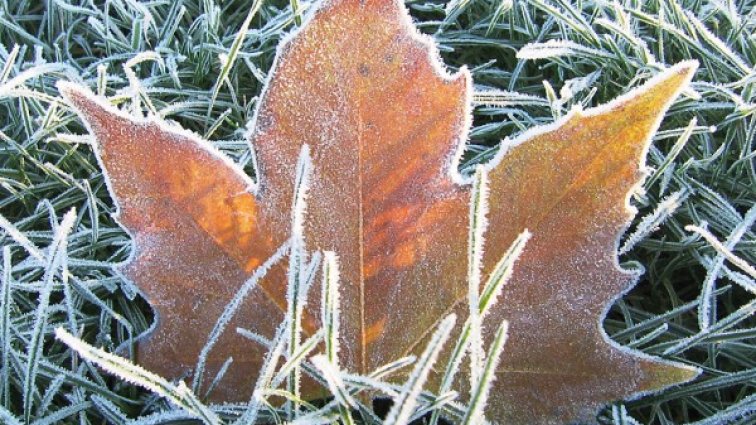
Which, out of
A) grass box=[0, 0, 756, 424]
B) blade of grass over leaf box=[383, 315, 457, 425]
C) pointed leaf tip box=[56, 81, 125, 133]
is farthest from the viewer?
grass box=[0, 0, 756, 424]

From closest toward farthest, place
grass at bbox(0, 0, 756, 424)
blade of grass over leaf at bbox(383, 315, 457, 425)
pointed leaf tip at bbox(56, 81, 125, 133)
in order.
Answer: blade of grass over leaf at bbox(383, 315, 457, 425)
pointed leaf tip at bbox(56, 81, 125, 133)
grass at bbox(0, 0, 756, 424)

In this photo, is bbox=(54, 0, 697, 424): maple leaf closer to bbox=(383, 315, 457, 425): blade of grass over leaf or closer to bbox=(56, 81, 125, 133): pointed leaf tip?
bbox=(56, 81, 125, 133): pointed leaf tip

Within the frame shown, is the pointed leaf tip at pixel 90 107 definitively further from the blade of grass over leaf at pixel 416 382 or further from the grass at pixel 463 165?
the blade of grass over leaf at pixel 416 382

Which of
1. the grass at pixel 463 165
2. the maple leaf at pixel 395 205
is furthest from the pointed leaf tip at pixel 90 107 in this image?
the grass at pixel 463 165

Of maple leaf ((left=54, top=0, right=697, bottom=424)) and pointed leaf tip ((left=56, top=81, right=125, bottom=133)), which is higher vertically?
pointed leaf tip ((left=56, top=81, right=125, bottom=133))

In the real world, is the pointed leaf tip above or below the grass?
above

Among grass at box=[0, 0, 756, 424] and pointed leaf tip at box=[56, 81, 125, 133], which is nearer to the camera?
pointed leaf tip at box=[56, 81, 125, 133]

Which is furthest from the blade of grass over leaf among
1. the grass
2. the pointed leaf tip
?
the pointed leaf tip

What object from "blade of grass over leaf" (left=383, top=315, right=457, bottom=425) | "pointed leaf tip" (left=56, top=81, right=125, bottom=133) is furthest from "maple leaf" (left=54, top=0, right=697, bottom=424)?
"blade of grass over leaf" (left=383, top=315, right=457, bottom=425)
